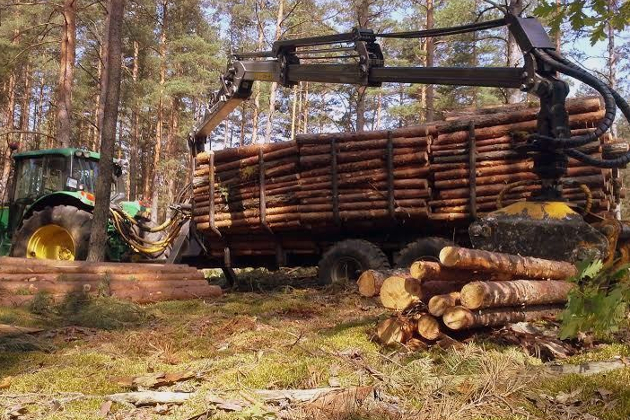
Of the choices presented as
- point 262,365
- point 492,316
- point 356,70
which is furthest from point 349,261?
point 262,365

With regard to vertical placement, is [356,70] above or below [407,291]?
above

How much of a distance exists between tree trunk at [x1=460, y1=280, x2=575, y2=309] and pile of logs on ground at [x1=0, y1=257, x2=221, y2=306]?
200 inches

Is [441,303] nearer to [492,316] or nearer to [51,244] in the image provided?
[492,316]

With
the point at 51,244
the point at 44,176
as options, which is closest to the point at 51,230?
the point at 51,244

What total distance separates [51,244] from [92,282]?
4321mm

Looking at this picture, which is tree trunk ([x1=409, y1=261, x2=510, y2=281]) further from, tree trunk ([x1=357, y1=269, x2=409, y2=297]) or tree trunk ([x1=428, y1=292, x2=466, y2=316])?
tree trunk ([x1=357, y1=269, x2=409, y2=297])

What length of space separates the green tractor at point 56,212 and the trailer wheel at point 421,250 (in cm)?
574

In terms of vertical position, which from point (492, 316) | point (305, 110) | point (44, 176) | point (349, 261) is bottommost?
point (492, 316)

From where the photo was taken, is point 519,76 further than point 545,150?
Yes

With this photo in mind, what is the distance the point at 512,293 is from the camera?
396 centimetres

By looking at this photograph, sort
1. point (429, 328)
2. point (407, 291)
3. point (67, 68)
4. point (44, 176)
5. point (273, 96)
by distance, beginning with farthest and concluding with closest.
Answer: point (273, 96) < point (67, 68) < point (44, 176) < point (407, 291) < point (429, 328)

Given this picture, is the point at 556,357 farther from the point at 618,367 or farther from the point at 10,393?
the point at 10,393

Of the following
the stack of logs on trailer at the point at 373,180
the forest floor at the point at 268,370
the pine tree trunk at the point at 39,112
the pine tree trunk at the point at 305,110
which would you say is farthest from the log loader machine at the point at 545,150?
the pine tree trunk at the point at 39,112

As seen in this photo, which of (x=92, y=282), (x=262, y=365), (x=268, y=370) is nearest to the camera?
(x=268, y=370)
